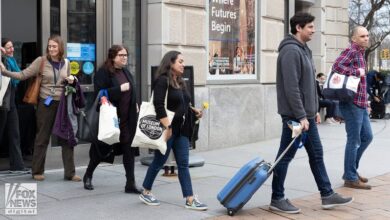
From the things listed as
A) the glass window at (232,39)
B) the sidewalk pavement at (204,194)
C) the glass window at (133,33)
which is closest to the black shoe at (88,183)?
the sidewalk pavement at (204,194)

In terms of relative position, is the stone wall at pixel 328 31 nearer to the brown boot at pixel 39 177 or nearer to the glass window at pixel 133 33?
the glass window at pixel 133 33

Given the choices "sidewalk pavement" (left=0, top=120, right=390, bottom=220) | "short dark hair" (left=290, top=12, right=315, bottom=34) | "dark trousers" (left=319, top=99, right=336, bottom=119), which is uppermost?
"short dark hair" (left=290, top=12, right=315, bottom=34)

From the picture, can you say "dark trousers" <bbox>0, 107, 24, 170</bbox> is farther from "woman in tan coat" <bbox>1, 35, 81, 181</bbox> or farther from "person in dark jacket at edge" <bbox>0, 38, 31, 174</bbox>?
"woman in tan coat" <bbox>1, 35, 81, 181</bbox>

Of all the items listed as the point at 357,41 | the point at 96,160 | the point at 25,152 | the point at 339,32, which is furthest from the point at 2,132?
the point at 339,32

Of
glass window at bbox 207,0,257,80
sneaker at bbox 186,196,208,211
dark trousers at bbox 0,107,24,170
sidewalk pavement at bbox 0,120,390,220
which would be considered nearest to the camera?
sidewalk pavement at bbox 0,120,390,220

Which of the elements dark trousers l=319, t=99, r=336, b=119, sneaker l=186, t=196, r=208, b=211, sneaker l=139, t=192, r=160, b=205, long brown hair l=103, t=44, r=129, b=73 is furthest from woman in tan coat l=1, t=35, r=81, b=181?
dark trousers l=319, t=99, r=336, b=119

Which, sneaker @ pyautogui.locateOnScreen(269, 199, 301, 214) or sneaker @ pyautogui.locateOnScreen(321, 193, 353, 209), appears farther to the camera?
sneaker @ pyautogui.locateOnScreen(321, 193, 353, 209)

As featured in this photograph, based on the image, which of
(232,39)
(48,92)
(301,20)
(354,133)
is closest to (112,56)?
(48,92)

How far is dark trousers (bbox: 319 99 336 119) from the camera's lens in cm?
1477

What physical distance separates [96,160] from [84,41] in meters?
2.37

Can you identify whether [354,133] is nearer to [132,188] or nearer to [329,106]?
[132,188]

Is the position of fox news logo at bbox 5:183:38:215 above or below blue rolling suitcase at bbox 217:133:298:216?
below

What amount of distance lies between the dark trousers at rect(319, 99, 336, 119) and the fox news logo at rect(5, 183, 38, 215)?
9.62 metres

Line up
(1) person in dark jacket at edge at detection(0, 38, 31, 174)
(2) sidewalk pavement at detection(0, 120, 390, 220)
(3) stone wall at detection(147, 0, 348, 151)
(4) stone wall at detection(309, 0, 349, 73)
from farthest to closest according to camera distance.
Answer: (4) stone wall at detection(309, 0, 349, 73) < (3) stone wall at detection(147, 0, 348, 151) < (1) person in dark jacket at edge at detection(0, 38, 31, 174) < (2) sidewalk pavement at detection(0, 120, 390, 220)
